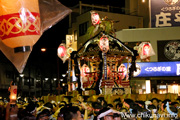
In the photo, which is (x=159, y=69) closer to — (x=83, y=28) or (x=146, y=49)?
(x=146, y=49)

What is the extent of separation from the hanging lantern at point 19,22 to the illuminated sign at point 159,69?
2581cm

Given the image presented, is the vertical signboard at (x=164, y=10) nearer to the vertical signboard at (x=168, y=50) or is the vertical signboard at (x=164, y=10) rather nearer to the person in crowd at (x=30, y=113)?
the vertical signboard at (x=168, y=50)

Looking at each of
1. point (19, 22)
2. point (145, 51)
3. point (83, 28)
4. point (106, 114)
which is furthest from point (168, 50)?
point (19, 22)

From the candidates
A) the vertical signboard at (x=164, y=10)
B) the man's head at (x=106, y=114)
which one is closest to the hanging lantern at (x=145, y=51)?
the vertical signboard at (x=164, y=10)

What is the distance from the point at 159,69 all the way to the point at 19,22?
2703 cm

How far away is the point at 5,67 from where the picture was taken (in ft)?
153

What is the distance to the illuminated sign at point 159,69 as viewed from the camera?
2970 centimetres

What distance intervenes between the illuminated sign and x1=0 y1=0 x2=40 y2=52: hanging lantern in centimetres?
2581

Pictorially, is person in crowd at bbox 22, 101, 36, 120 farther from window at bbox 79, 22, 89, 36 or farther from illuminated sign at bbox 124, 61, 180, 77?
window at bbox 79, 22, 89, 36

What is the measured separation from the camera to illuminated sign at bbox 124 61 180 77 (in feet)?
97.5

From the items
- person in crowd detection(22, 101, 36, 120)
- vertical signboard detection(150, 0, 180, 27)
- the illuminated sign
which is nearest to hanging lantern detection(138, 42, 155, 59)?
the illuminated sign

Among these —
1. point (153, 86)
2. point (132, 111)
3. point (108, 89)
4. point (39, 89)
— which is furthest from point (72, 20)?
point (132, 111)

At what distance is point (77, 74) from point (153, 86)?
12.2 m

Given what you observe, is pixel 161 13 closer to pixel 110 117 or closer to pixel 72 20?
pixel 72 20
